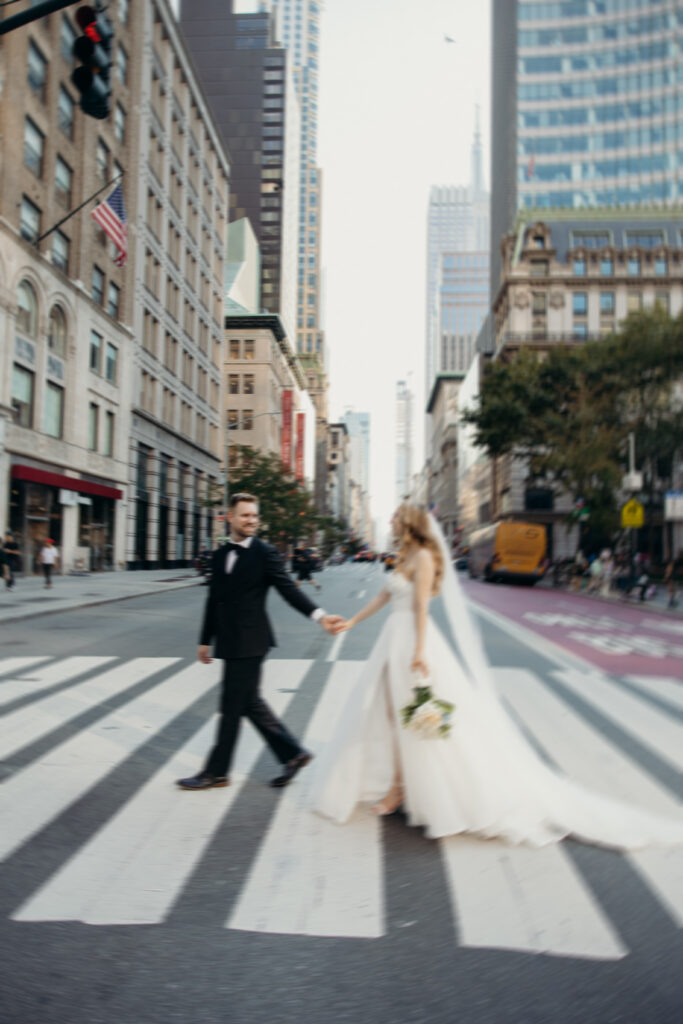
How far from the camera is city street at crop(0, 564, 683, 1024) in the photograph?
262 cm

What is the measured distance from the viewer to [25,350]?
1117 inches

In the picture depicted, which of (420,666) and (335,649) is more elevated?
(420,666)

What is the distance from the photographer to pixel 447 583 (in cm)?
455

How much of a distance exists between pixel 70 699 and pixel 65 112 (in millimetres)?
31531

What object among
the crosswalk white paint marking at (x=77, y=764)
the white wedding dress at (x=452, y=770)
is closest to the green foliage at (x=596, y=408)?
the crosswalk white paint marking at (x=77, y=764)

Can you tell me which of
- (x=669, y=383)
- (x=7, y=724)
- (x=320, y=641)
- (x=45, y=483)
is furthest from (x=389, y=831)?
(x=669, y=383)

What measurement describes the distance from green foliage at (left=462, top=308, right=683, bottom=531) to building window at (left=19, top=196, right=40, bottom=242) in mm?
24566

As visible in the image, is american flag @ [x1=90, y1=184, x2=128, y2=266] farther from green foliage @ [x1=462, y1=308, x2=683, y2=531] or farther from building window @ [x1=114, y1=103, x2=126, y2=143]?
green foliage @ [x1=462, y1=308, x2=683, y2=531]

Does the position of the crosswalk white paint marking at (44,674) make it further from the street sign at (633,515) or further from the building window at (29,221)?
the street sign at (633,515)

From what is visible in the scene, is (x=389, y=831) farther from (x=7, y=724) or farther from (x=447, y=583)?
(x=7, y=724)

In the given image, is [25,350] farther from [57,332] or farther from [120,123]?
[120,123]

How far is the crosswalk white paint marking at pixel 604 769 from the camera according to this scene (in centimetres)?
365

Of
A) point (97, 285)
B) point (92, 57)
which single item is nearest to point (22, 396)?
point (97, 285)

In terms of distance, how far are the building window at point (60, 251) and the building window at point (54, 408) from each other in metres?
4.84
